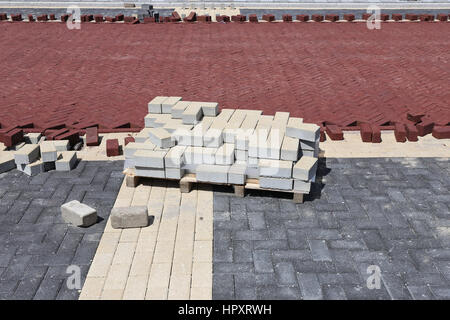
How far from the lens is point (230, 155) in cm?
695

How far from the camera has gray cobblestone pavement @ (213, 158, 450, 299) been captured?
5.30 m

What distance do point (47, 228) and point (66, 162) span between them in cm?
176

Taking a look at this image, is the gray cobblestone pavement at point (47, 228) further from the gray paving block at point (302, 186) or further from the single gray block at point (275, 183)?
the gray paving block at point (302, 186)

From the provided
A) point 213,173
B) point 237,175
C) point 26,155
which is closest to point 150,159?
point 213,173

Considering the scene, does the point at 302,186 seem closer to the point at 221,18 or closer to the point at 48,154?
the point at 48,154

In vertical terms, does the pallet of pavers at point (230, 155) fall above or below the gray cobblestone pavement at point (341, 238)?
above

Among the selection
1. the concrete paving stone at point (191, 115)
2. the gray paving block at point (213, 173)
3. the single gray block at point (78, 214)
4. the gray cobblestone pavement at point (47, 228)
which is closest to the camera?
the gray cobblestone pavement at point (47, 228)

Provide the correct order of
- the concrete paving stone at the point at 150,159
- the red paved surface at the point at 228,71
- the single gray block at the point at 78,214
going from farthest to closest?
1. the red paved surface at the point at 228,71
2. the concrete paving stone at the point at 150,159
3. the single gray block at the point at 78,214

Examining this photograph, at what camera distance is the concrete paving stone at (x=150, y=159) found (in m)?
7.00

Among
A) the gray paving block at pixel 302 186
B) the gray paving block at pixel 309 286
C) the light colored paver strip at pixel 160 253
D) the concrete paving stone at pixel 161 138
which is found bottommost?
the gray paving block at pixel 309 286

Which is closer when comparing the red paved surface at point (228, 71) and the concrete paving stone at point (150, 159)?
the concrete paving stone at point (150, 159)

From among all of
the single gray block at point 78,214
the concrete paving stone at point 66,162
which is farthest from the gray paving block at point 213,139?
the concrete paving stone at point 66,162

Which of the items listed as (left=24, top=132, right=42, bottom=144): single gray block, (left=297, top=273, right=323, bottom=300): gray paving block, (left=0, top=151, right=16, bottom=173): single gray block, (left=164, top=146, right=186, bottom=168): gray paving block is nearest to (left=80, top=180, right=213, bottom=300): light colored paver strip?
(left=164, top=146, right=186, bottom=168): gray paving block
